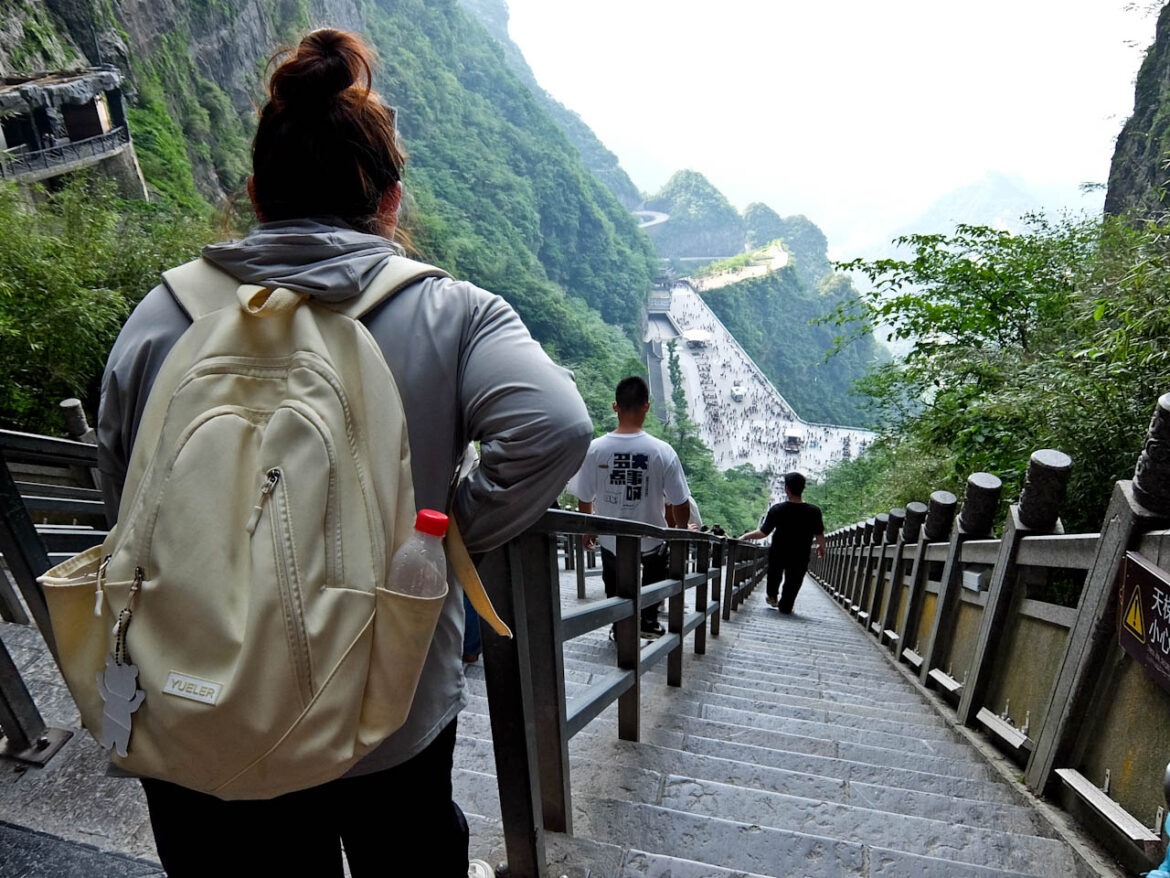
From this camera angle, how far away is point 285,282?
842mm

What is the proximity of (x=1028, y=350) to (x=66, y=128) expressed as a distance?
2162cm

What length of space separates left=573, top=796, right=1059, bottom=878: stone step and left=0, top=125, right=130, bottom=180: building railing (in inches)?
637

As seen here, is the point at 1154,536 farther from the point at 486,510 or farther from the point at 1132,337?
the point at 1132,337

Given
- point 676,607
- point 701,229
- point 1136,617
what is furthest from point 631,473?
point 701,229

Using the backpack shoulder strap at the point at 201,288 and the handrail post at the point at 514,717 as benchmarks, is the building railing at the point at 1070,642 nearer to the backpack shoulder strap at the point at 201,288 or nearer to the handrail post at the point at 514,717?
the handrail post at the point at 514,717

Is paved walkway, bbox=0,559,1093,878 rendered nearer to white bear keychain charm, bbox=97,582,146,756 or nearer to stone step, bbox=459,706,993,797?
stone step, bbox=459,706,993,797

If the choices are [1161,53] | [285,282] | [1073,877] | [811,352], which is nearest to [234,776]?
[285,282]

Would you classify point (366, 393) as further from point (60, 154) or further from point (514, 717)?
point (60, 154)

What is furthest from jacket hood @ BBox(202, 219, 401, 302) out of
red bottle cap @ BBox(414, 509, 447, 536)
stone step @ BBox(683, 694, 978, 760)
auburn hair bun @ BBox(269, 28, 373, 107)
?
stone step @ BBox(683, 694, 978, 760)

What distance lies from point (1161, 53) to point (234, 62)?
37165 millimetres

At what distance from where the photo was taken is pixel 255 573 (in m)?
0.74

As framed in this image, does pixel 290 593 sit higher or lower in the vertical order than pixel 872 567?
higher

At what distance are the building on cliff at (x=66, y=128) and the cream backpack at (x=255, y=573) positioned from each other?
16519mm

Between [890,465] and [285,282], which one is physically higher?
[285,282]
